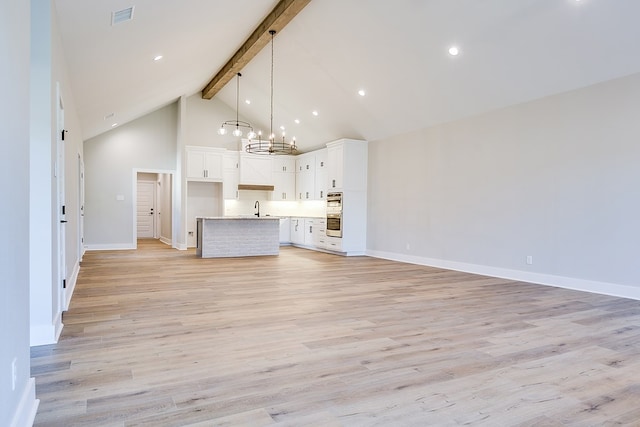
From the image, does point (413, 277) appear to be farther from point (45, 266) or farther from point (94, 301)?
point (45, 266)

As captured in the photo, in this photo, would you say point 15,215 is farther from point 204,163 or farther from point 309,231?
point 204,163

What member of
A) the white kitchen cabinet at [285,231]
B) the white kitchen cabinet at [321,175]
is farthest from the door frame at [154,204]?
A: the white kitchen cabinet at [321,175]

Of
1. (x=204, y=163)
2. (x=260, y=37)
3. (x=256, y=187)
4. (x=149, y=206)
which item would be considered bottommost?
(x=149, y=206)

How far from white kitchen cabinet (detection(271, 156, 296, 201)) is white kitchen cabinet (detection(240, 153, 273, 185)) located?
199 mm

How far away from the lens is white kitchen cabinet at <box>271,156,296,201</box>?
11.6 metres

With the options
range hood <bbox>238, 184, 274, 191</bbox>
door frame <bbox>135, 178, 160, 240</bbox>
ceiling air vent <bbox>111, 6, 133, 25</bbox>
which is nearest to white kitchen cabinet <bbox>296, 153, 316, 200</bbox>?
range hood <bbox>238, 184, 274, 191</bbox>

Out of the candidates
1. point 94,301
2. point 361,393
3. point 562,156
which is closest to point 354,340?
point 361,393

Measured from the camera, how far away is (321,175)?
1035 centimetres

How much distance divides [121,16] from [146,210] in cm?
1135

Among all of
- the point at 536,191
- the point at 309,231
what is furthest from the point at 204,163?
the point at 536,191

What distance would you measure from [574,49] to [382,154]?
438 centimetres

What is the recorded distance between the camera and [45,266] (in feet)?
9.64

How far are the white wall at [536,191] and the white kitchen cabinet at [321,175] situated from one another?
2.46 metres

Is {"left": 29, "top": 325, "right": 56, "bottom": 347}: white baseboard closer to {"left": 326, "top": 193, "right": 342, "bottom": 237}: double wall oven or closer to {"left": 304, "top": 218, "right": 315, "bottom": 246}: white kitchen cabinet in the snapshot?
{"left": 326, "top": 193, "right": 342, "bottom": 237}: double wall oven
